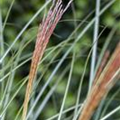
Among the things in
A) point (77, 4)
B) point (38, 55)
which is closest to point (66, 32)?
point (77, 4)

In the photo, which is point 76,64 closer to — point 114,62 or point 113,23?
point 113,23

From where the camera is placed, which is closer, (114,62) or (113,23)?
(114,62)

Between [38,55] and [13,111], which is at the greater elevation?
[38,55]

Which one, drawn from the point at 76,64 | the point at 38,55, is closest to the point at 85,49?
the point at 76,64

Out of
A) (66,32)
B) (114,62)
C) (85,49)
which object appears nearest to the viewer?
(114,62)

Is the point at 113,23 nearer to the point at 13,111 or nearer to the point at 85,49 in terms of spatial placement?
the point at 85,49

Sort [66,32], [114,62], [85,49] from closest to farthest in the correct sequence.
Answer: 1. [114,62]
2. [85,49]
3. [66,32]

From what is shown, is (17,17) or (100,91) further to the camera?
(17,17)

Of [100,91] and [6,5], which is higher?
[6,5]

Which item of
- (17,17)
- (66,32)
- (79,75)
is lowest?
(79,75)
